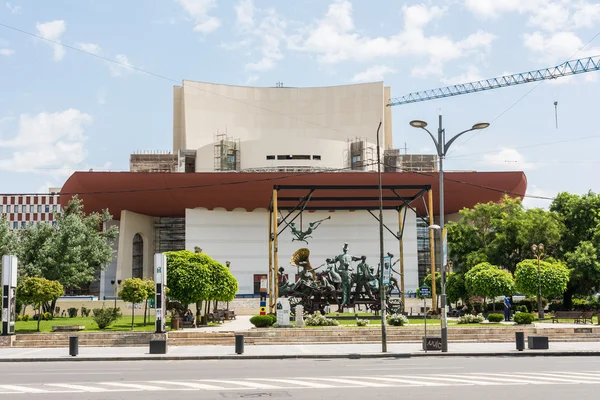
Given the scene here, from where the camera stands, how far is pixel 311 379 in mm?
16359

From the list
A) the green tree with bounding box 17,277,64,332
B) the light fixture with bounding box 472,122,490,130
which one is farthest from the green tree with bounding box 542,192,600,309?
the green tree with bounding box 17,277,64,332

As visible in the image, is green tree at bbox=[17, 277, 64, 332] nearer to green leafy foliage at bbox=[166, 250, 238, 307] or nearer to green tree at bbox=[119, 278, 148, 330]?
green tree at bbox=[119, 278, 148, 330]

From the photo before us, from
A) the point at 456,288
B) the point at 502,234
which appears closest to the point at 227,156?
the point at 502,234

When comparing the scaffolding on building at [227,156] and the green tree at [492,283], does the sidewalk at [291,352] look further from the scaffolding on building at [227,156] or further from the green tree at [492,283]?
the scaffolding on building at [227,156]

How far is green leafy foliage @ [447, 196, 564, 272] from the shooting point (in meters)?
53.0

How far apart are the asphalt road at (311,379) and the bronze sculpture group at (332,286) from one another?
56.1 feet

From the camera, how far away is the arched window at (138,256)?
258 ft

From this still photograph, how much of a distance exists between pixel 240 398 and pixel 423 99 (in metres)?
113

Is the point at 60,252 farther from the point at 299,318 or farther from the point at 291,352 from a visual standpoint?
the point at 291,352

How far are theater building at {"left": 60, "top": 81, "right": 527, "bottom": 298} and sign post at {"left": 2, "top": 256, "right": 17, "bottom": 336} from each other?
1075 inches

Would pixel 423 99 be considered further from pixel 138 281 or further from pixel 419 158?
pixel 138 281

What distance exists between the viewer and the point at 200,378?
1694cm

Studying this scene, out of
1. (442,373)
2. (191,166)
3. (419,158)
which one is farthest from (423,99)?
(442,373)

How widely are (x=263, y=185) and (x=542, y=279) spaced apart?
30536 millimetres
